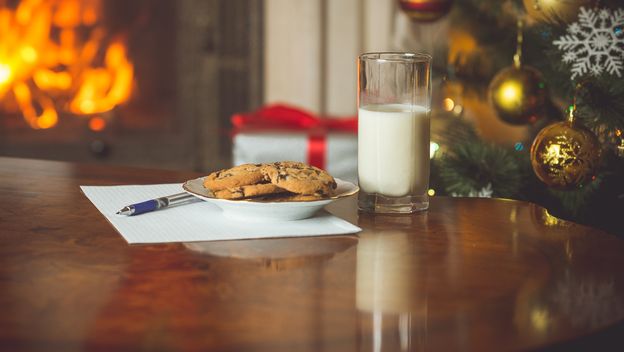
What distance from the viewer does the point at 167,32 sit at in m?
2.64

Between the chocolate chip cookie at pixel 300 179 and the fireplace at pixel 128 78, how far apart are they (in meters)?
1.83

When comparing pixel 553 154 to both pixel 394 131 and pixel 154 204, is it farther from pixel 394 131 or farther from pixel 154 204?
pixel 154 204

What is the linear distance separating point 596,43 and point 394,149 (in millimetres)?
619

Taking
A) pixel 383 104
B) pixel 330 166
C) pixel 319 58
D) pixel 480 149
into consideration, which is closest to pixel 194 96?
pixel 319 58

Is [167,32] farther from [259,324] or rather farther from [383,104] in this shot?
[259,324]

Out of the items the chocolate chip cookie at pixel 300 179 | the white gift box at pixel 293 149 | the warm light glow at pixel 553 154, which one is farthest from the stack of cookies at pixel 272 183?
the white gift box at pixel 293 149

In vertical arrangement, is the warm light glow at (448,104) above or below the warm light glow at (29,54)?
below

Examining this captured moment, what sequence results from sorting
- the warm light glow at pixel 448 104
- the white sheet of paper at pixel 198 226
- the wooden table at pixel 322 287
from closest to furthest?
the wooden table at pixel 322 287
the white sheet of paper at pixel 198 226
the warm light glow at pixel 448 104

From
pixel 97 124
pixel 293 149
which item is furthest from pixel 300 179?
pixel 97 124

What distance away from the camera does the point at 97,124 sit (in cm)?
261

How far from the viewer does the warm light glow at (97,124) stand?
2600 millimetres

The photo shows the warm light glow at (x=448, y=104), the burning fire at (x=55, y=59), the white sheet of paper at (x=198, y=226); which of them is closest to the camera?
the white sheet of paper at (x=198, y=226)

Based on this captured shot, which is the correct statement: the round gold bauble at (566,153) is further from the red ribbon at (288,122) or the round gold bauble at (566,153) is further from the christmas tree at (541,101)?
the red ribbon at (288,122)

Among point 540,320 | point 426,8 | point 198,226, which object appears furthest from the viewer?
point 426,8
